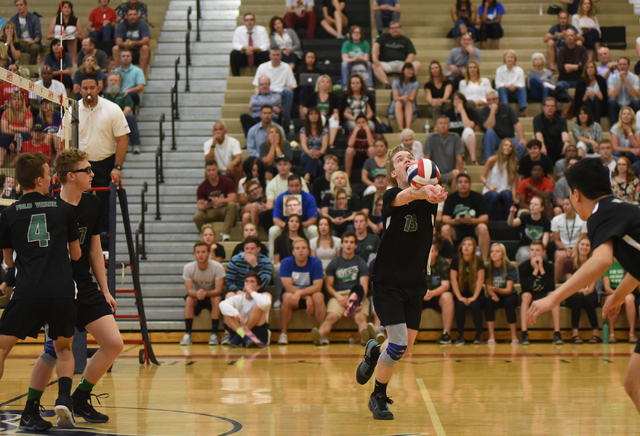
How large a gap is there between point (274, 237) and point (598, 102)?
22.2ft

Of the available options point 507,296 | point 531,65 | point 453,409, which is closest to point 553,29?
point 531,65

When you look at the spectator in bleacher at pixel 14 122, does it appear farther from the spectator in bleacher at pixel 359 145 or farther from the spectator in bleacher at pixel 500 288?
the spectator in bleacher at pixel 500 288

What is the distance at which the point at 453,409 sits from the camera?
5867mm

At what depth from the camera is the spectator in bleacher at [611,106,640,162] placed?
12969 millimetres

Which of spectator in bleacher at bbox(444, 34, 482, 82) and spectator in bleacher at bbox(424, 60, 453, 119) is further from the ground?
spectator in bleacher at bbox(444, 34, 482, 82)

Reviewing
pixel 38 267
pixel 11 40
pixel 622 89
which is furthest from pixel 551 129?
pixel 38 267

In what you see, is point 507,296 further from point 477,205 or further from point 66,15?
point 66,15

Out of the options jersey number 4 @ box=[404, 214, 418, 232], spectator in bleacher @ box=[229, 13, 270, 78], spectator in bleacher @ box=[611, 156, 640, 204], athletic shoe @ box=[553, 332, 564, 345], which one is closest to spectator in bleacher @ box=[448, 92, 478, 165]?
spectator in bleacher @ box=[611, 156, 640, 204]

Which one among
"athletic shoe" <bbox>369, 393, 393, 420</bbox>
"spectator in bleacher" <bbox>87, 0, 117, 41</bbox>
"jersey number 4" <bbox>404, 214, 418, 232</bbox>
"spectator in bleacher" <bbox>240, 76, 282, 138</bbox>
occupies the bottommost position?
"athletic shoe" <bbox>369, 393, 393, 420</bbox>

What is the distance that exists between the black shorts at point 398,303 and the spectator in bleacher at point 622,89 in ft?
32.6

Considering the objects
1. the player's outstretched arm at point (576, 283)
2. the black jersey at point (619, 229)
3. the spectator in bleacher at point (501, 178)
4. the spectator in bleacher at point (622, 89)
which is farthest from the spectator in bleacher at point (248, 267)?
the spectator in bleacher at point (622, 89)

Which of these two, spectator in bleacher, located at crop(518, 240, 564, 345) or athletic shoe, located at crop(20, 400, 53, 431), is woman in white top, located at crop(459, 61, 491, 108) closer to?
spectator in bleacher, located at crop(518, 240, 564, 345)

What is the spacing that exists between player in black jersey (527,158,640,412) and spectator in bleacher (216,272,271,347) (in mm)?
6699

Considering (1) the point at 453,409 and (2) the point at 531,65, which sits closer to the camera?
(1) the point at 453,409
